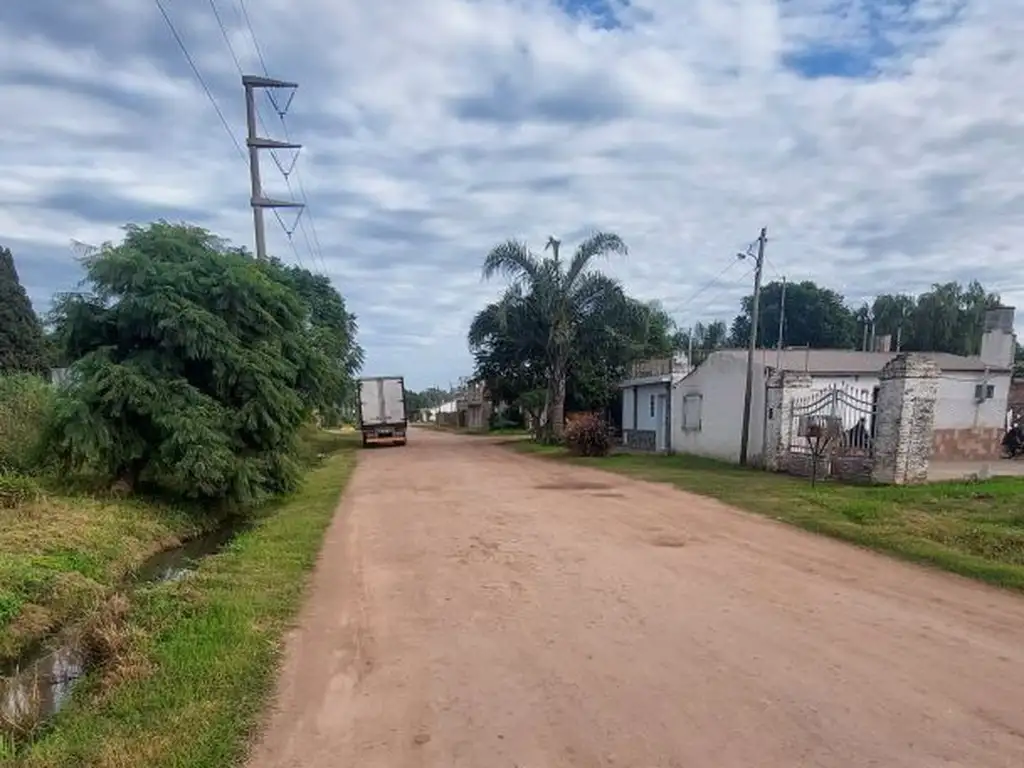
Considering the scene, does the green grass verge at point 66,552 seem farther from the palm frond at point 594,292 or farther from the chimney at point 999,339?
the chimney at point 999,339

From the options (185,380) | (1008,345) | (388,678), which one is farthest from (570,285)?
(388,678)

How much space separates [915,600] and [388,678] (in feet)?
16.1

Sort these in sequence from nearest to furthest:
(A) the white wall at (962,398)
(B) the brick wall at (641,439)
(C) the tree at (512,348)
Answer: (A) the white wall at (962,398), (B) the brick wall at (641,439), (C) the tree at (512,348)

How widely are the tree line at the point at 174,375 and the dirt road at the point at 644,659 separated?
5189 mm

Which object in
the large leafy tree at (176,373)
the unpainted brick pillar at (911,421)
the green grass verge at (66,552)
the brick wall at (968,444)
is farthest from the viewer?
the brick wall at (968,444)

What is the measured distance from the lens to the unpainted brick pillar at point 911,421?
559 inches

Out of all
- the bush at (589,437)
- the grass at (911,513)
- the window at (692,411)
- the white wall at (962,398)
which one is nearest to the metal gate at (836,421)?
the grass at (911,513)

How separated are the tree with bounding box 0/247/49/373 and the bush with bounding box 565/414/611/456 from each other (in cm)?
3620

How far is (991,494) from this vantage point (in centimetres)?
1214

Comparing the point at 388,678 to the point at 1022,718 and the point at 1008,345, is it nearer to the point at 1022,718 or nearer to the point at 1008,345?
the point at 1022,718

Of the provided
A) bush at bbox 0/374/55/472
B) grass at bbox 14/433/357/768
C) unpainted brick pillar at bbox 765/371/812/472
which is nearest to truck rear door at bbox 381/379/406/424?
bush at bbox 0/374/55/472

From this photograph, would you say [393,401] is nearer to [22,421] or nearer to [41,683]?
[22,421]

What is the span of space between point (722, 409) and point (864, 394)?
3.95 m

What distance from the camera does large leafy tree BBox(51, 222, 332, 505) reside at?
42.4 feet
